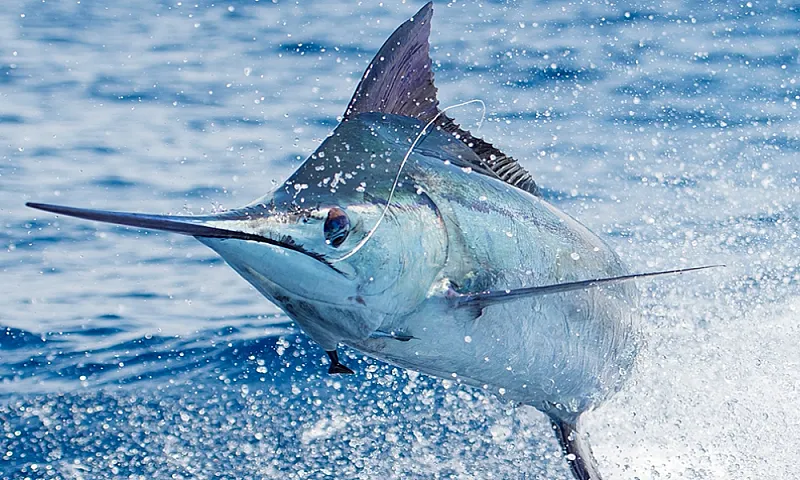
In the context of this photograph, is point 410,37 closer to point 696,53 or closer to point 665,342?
point 665,342

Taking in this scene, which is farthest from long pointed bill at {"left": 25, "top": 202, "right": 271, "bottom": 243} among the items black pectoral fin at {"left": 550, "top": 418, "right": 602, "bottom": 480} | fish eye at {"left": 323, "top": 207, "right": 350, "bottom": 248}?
black pectoral fin at {"left": 550, "top": 418, "right": 602, "bottom": 480}

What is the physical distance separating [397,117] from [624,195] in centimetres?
554

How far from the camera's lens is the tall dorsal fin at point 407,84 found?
2.96 m

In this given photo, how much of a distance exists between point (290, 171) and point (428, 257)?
5656 millimetres

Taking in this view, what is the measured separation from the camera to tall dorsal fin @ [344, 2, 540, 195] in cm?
296

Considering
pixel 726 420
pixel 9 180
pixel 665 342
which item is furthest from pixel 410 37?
pixel 9 180

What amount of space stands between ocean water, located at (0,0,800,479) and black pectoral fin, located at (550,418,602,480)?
0.57 meters

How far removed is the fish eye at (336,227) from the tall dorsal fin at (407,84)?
631mm

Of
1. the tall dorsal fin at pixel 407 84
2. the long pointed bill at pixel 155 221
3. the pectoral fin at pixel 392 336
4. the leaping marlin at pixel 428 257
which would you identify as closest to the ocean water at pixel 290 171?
the leaping marlin at pixel 428 257

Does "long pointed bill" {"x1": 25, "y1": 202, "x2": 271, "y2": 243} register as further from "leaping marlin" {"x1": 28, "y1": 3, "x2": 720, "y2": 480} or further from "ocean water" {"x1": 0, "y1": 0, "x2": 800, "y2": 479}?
"ocean water" {"x1": 0, "y1": 0, "x2": 800, "y2": 479}

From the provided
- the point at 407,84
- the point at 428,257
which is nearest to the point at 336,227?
the point at 428,257

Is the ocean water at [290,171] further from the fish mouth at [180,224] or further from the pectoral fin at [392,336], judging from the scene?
the fish mouth at [180,224]

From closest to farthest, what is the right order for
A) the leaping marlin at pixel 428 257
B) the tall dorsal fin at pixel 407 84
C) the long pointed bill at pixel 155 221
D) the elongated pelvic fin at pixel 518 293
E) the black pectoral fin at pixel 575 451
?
the long pointed bill at pixel 155 221 < the leaping marlin at pixel 428 257 < the elongated pelvic fin at pixel 518 293 < the tall dorsal fin at pixel 407 84 < the black pectoral fin at pixel 575 451

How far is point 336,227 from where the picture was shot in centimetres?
228
